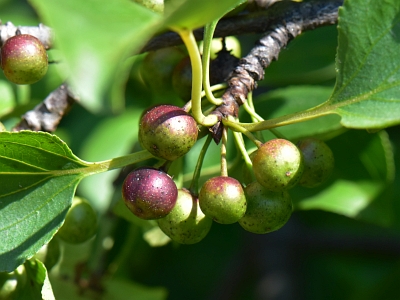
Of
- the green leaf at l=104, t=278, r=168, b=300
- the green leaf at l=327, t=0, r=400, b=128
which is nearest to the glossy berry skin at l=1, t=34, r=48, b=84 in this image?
the green leaf at l=327, t=0, r=400, b=128

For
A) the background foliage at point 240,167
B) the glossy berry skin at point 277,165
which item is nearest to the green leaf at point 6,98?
the background foliage at point 240,167

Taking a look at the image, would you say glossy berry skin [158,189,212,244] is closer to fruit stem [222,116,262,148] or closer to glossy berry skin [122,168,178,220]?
glossy berry skin [122,168,178,220]

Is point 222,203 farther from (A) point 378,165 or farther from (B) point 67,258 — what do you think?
(B) point 67,258

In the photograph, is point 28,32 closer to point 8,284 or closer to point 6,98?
point 6,98

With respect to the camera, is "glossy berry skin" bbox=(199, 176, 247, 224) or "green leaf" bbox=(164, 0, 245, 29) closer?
"green leaf" bbox=(164, 0, 245, 29)

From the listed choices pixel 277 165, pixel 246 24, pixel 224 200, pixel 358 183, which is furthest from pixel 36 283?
pixel 358 183

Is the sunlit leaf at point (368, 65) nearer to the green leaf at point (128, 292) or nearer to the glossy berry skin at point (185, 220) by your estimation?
the glossy berry skin at point (185, 220)

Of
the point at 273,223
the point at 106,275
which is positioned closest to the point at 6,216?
the point at 273,223

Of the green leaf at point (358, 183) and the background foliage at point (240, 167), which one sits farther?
the green leaf at point (358, 183)
